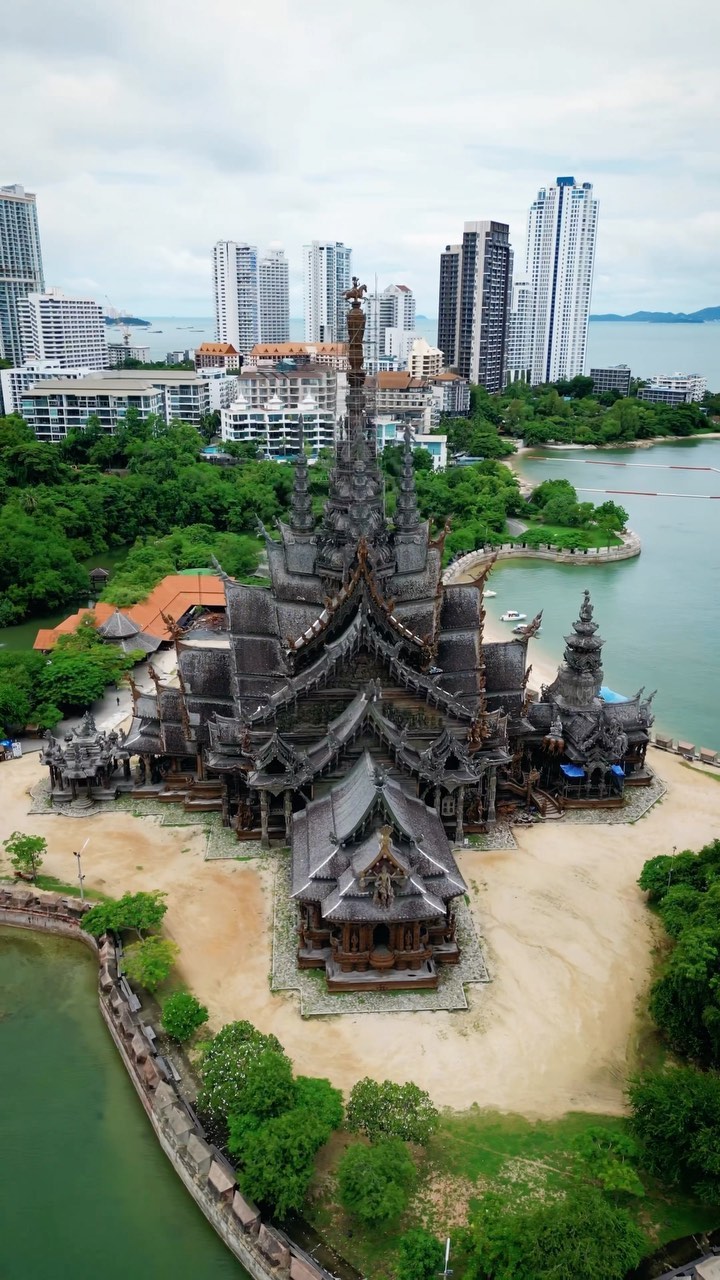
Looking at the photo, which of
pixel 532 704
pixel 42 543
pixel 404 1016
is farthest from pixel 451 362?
pixel 404 1016

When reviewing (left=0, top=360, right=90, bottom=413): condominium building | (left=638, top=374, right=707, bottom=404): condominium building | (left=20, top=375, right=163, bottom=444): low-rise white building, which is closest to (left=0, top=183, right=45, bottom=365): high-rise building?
(left=0, top=360, right=90, bottom=413): condominium building

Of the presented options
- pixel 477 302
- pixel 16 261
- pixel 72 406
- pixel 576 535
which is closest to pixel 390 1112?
pixel 576 535

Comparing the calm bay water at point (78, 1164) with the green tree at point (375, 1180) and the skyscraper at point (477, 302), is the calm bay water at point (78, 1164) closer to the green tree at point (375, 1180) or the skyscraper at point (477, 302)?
the green tree at point (375, 1180)

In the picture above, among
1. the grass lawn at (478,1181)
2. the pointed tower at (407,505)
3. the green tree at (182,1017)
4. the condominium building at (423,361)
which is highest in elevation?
the condominium building at (423,361)

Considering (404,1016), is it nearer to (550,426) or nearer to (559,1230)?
(559,1230)

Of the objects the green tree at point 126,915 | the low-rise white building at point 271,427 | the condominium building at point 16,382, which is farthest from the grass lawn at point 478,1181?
the condominium building at point 16,382
